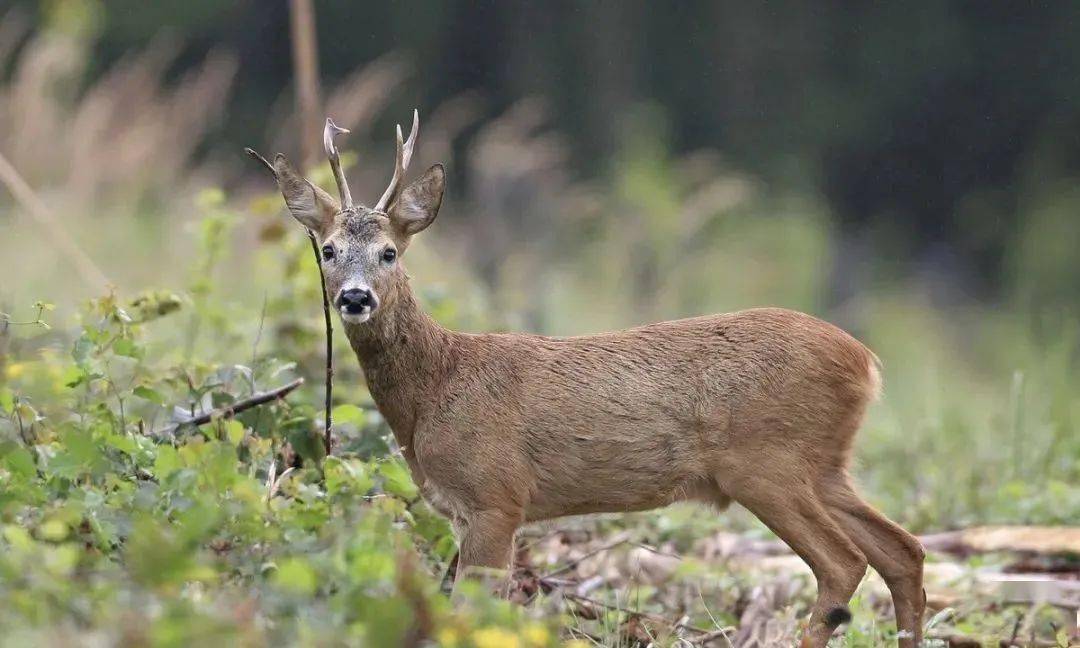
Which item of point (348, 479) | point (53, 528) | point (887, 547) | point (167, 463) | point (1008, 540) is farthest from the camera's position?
point (1008, 540)

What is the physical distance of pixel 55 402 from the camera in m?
6.44

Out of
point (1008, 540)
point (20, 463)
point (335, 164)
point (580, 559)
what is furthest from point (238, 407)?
point (1008, 540)

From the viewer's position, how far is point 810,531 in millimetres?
6227

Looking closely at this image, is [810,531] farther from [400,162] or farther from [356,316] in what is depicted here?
[400,162]

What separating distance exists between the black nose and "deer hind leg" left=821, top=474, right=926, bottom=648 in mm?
1804

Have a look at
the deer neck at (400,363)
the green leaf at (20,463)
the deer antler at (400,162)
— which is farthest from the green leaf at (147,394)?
the deer antler at (400,162)

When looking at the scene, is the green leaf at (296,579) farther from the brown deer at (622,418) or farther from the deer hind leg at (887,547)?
the deer hind leg at (887,547)

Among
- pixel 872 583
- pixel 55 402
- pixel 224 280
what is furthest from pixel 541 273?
pixel 55 402

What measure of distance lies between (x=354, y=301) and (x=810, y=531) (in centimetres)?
182

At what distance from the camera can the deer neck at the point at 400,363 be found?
6336 millimetres

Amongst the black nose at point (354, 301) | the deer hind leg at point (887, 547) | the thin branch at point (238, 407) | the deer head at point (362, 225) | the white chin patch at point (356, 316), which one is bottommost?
the deer hind leg at point (887, 547)

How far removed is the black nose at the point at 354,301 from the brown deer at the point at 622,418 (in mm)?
36

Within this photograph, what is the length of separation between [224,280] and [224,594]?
797 centimetres

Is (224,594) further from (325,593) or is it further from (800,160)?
(800,160)
